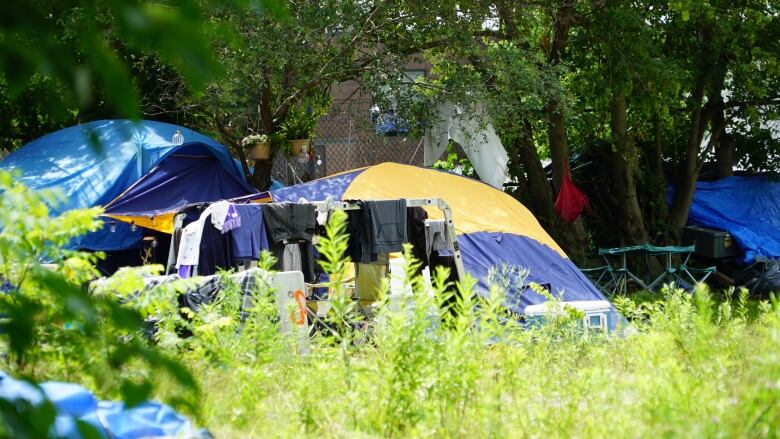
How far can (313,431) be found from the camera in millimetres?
3971

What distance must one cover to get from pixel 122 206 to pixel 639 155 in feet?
28.4

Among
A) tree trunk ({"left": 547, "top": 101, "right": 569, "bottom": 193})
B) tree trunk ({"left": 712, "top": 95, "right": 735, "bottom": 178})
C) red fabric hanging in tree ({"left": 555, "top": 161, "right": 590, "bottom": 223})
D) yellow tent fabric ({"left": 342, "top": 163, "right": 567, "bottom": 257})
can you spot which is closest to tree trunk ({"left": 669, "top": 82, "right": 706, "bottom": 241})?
tree trunk ({"left": 712, "top": 95, "right": 735, "bottom": 178})

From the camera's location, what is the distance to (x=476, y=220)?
1042 centimetres

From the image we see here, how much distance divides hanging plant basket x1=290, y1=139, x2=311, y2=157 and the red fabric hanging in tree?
4.40m

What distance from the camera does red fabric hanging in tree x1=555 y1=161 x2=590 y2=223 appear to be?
1416 cm

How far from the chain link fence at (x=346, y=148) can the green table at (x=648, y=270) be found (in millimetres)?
3197

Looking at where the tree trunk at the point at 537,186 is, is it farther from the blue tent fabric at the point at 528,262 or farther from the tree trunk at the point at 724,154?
the blue tent fabric at the point at 528,262

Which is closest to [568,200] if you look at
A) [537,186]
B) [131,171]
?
[537,186]

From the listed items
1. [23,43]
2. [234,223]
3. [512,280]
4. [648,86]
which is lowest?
[512,280]

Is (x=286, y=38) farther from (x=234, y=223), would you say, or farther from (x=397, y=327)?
(x=397, y=327)

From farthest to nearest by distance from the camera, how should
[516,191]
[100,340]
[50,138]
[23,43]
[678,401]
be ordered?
[516,191] < [50,138] < [678,401] < [100,340] < [23,43]

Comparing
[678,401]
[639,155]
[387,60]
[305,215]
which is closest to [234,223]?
[305,215]

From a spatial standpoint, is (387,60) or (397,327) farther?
(387,60)

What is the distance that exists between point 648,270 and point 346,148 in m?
4.81
